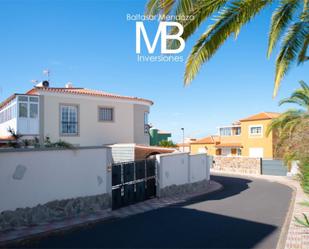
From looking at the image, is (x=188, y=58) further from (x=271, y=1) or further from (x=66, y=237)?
(x=66, y=237)

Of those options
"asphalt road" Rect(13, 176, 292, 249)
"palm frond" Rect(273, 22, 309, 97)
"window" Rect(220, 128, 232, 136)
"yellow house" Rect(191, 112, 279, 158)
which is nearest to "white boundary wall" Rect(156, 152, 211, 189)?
"asphalt road" Rect(13, 176, 292, 249)

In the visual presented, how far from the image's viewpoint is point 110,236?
991 cm

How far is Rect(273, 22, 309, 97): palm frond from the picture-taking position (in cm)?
938

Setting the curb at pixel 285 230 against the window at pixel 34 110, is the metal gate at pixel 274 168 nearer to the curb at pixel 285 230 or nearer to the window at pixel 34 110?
the curb at pixel 285 230

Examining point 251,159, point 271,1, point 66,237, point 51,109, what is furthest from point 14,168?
point 251,159

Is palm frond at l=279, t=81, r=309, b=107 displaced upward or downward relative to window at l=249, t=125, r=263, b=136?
upward

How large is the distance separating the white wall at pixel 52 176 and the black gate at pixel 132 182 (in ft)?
2.65

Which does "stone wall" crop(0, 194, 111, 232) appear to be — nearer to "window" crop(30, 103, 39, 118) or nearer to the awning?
"window" crop(30, 103, 39, 118)

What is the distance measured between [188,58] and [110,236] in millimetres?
5784

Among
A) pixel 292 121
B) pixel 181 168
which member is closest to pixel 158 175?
pixel 181 168

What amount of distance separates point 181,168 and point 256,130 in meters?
34.5

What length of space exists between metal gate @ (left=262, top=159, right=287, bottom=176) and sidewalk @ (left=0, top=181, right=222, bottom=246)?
61.6ft

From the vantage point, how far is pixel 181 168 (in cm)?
1981

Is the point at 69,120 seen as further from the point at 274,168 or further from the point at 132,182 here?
the point at 274,168
